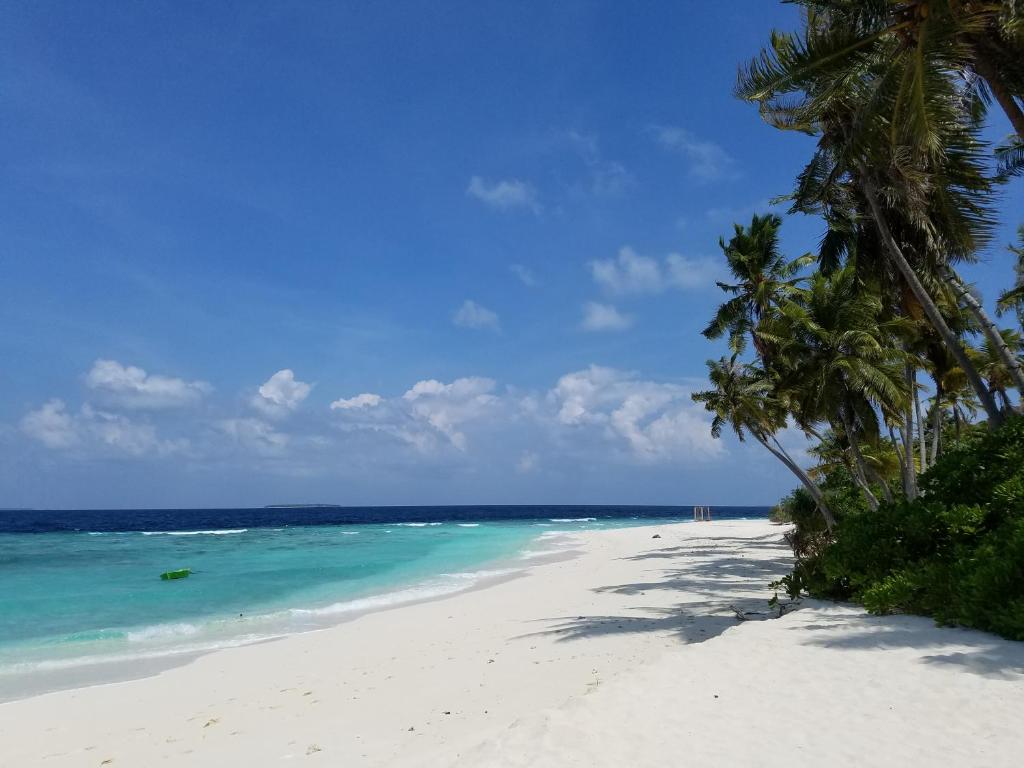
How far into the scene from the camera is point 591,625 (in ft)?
35.7

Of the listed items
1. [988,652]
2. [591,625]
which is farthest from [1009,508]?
[591,625]

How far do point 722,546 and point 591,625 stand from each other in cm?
2024

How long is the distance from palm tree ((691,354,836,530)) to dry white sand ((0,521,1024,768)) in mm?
11087

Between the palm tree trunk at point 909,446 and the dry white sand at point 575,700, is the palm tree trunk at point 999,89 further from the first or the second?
the palm tree trunk at point 909,446

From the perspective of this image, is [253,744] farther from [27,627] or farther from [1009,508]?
[27,627]

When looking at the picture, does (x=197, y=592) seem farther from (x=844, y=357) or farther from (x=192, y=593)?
(x=844, y=357)

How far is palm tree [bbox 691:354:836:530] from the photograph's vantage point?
71.3 feet

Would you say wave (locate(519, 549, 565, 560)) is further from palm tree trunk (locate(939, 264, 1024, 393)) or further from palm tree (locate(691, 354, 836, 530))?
palm tree trunk (locate(939, 264, 1024, 393))

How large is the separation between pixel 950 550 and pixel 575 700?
6.17 m

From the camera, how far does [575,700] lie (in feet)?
17.3

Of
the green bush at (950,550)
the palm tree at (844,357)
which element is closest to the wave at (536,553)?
the palm tree at (844,357)

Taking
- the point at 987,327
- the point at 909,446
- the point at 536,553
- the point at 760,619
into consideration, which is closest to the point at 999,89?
the point at 987,327

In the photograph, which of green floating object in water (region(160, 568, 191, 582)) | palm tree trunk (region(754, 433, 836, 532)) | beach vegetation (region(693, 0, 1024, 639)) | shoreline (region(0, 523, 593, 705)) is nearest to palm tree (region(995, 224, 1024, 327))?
beach vegetation (region(693, 0, 1024, 639))

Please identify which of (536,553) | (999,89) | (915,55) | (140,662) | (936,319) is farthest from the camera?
(536,553)
